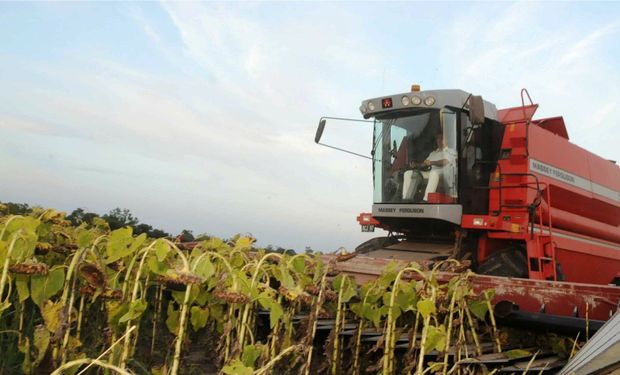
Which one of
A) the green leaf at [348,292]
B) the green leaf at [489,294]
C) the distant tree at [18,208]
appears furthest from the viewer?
the distant tree at [18,208]

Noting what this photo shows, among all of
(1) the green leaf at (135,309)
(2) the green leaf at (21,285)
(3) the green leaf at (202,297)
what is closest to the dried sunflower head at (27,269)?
(2) the green leaf at (21,285)

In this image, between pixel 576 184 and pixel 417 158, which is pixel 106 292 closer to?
pixel 417 158

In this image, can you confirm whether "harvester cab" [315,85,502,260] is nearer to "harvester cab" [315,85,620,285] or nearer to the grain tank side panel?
"harvester cab" [315,85,620,285]

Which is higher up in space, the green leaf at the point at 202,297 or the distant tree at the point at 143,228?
the distant tree at the point at 143,228

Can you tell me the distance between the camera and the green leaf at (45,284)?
66.7 inches

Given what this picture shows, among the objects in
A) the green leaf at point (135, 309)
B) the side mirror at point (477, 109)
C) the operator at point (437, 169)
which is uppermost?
the side mirror at point (477, 109)

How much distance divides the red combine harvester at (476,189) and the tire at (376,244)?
0.06 meters

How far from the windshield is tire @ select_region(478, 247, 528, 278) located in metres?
0.78

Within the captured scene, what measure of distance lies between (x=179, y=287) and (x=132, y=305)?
0.57m

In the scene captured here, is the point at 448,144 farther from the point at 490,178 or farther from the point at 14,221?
the point at 14,221

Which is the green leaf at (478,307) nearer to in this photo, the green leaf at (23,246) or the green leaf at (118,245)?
the green leaf at (118,245)

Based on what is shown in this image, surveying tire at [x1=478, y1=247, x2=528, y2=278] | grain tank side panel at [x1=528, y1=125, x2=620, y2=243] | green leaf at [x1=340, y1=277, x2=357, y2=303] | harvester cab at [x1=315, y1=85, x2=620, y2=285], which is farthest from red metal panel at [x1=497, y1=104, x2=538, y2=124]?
green leaf at [x1=340, y1=277, x2=357, y2=303]

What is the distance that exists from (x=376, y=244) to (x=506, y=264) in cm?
189

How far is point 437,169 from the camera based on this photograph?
5633 millimetres
